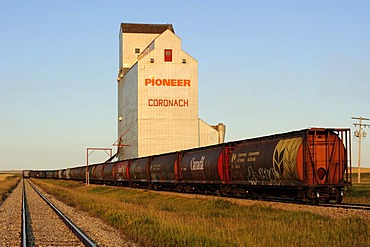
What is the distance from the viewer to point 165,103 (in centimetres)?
7975

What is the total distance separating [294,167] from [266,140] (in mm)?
3557

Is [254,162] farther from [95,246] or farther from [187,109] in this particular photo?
[187,109]

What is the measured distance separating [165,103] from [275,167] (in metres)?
57.4

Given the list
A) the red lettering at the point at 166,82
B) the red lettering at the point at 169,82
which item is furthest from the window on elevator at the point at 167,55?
the red lettering at the point at 169,82

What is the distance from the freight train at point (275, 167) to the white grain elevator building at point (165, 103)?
137 feet

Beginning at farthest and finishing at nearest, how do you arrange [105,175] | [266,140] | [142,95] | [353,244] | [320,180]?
1. [142,95]
2. [105,175]
3. [266,140]
4. [320,180]
5. [353,244]

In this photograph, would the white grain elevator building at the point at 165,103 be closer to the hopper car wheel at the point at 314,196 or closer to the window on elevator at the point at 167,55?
the window on elevator at the point at 167,55

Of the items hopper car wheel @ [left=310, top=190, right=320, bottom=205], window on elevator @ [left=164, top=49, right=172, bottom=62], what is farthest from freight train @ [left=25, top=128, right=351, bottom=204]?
window on elevator @ [left=164, top=49, right=172, bottom=62]

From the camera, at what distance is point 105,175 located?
217 feet

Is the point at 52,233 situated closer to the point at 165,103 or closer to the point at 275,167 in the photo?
the point at 275,167

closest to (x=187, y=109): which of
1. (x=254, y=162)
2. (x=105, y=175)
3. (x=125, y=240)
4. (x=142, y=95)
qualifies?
(x=142, y=95)

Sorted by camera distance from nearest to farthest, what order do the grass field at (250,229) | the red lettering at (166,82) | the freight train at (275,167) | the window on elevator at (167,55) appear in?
the grass field at (250,229), the freight train at (275,167), the red lettering at (166,82), the window on elevator at (167,55)

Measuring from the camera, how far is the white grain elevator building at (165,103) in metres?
79.4

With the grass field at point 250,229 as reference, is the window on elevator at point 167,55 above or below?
above
